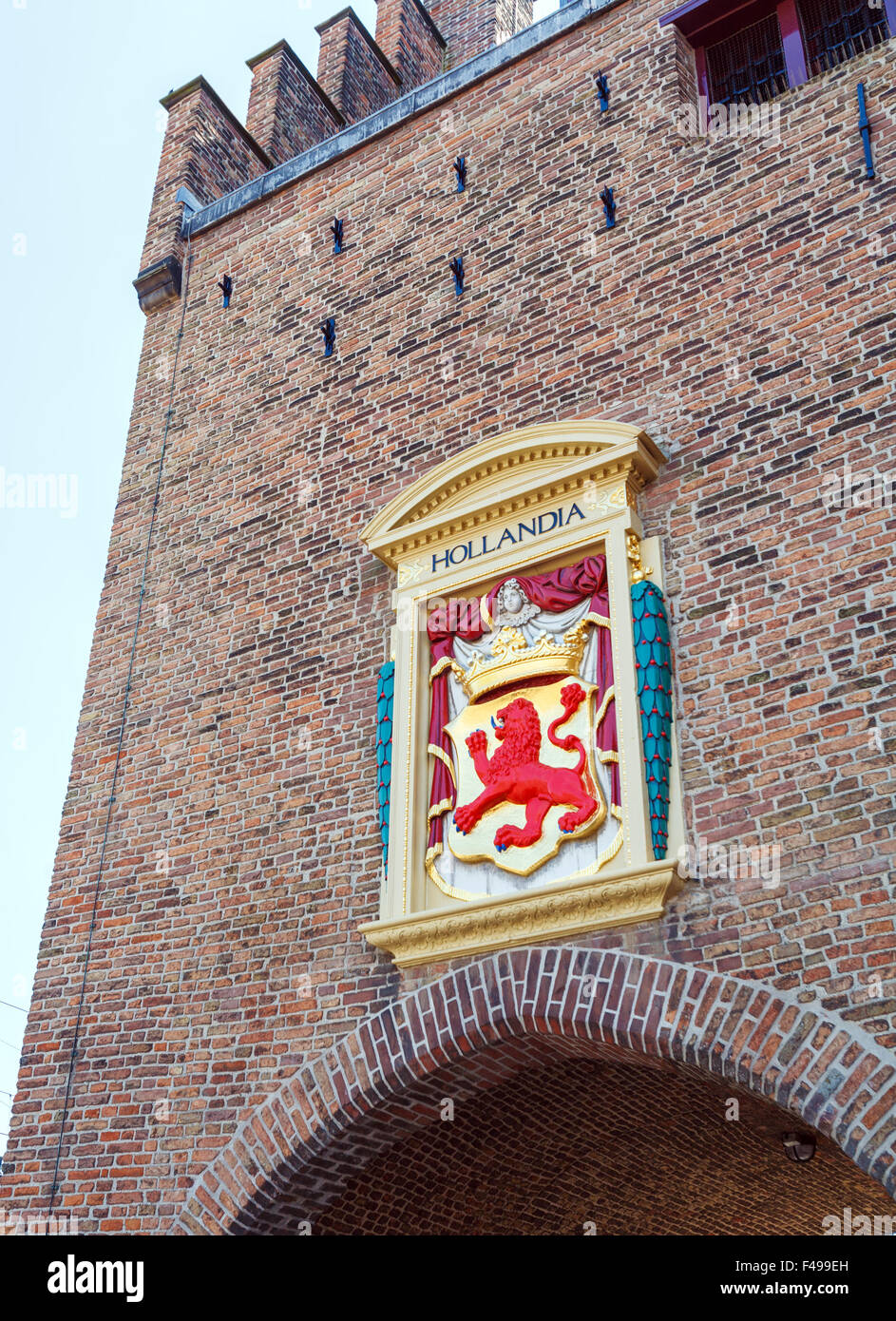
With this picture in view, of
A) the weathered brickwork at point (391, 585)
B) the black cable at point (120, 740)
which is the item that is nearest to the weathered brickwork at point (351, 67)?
the weathered brickwork at point (391, 585)

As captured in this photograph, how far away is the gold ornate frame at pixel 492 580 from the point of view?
628cm

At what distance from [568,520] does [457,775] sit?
5.14ft

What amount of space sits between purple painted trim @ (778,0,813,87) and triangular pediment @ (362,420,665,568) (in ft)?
8.47

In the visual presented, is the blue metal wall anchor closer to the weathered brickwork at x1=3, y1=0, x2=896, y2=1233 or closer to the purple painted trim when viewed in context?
the weathered brickwork at x1=3, y1=0, x2=896, y2=1233

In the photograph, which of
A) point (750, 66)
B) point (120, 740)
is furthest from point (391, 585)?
point (750, 66)

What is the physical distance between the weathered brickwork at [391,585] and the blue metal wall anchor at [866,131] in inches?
2.8

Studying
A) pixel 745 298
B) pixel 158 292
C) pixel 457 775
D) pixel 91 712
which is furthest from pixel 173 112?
pixel 457 775

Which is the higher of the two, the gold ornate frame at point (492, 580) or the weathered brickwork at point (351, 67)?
the weathered brickwork at point (351, 67)

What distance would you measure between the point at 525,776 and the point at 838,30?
5036mm

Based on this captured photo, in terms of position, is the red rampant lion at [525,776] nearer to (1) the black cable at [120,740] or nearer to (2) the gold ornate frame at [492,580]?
(2) the gold ornate frame at [492,580]

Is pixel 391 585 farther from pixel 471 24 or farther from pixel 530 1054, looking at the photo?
pixel 471 24

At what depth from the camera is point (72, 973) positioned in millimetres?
8156

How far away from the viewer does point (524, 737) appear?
6.95m

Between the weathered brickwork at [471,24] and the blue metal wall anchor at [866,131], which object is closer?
the blue metal wall anchor at [866,131]
